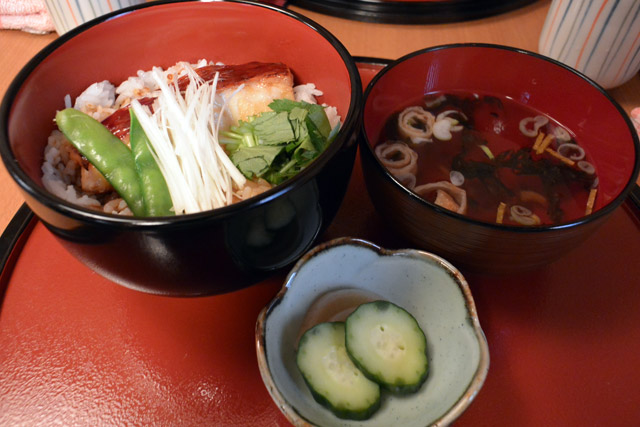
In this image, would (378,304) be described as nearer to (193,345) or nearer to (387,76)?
(193,345)

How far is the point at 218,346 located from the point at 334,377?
25 centimetres

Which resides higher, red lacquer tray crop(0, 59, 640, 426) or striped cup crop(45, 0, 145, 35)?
striped cup crop(45, 0, 145, 35)

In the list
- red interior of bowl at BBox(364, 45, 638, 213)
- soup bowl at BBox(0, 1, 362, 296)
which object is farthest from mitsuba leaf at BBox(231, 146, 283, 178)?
red interior of bowl at BBox(364, 45, 638, 213)

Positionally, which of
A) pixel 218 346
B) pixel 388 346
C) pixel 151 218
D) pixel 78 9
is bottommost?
pixel 218 346

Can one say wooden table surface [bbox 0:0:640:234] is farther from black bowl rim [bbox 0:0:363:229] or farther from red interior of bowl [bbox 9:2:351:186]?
black bowl rim [bbox 0:0:363:229]

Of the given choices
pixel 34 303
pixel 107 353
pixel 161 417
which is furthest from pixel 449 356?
pixel 34 303

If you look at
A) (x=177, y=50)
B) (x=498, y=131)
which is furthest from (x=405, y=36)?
(x=177, y=50)

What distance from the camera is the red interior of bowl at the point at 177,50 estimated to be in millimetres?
951

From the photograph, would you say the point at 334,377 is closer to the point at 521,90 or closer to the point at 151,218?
the point at 151,218

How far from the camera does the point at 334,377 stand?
0.73 meters

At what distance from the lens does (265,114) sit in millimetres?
946

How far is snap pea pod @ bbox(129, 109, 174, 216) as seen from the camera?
0.83m

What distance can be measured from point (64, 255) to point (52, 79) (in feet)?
1.20

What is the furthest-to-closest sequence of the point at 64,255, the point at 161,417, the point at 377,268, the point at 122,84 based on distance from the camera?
the point at 122,84, the point at 64,255, the point at 377,268, the point at 161,417
